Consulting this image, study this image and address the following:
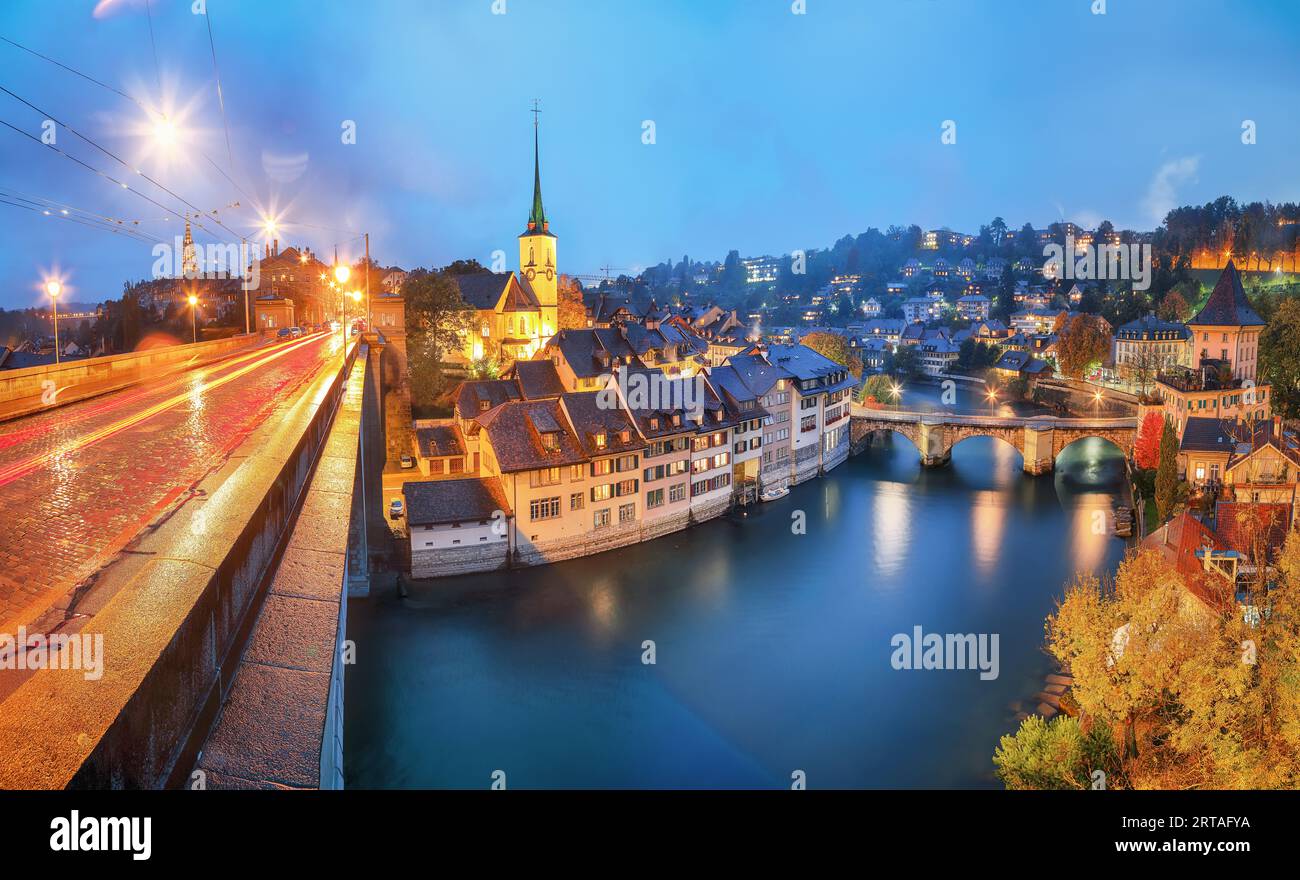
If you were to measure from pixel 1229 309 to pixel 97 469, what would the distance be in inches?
1849

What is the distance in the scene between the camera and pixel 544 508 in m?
23.8

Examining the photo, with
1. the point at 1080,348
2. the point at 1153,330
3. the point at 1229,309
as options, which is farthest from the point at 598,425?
the point at 1080,348

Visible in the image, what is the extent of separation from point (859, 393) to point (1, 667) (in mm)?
49115

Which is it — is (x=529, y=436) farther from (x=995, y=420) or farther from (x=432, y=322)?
(x=995, y=420)

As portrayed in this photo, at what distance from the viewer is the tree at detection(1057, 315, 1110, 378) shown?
5553cm

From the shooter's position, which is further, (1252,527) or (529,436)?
(529,436)

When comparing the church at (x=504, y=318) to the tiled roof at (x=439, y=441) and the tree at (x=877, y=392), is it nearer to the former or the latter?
the tiled roof at (x=439, y=441)

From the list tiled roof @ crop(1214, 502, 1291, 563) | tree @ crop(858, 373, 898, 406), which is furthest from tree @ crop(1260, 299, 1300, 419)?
tiled roof @ crop(1214, 502, 1291, 563)

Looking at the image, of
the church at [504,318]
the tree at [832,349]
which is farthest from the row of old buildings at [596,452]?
the tree at [832,349]

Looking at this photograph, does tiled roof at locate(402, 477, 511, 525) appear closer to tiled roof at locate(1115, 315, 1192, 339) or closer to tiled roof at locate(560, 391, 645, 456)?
tiled roof at locate(560, 391, 645, 456)

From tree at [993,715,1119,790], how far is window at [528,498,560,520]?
14.0 meters

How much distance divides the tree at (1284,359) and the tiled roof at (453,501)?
34.8 metres

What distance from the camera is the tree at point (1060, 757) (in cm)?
1197
